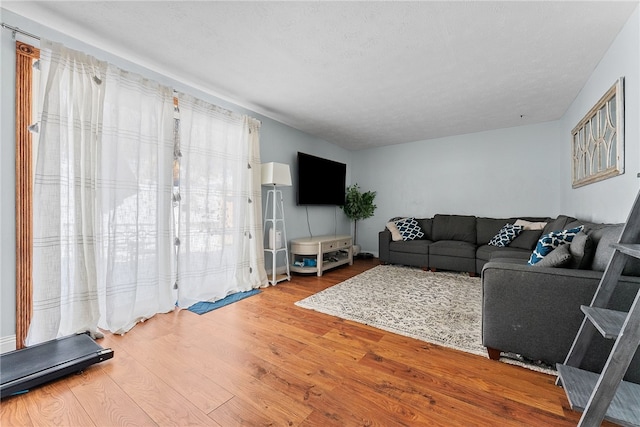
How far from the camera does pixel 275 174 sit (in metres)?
3.38

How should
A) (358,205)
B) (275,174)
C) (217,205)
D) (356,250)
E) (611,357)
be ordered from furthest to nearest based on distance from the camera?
(356,250) < (358,205) < (275,174) < (217,205) < (611,357)

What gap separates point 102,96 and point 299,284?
2.72m

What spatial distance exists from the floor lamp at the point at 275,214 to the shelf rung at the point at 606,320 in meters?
Answer: 2.84

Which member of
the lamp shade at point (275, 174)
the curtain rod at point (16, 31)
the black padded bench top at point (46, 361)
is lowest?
the black padded bench top at point (46, 361)

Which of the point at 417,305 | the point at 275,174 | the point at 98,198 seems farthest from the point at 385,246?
the point at 98,198

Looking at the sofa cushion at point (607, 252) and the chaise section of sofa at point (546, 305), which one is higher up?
the sofa cushion at point (607, 252)

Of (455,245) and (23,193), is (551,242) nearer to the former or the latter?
(455,245)

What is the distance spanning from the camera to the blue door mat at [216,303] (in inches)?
100

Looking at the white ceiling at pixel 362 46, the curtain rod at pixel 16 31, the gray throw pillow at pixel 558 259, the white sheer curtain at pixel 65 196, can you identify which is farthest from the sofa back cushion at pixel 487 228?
the curtain rod at pixel 16 31

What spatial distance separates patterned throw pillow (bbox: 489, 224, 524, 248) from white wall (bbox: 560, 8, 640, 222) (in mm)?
865

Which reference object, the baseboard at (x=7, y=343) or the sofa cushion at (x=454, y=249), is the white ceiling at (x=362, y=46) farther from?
the baseboard at (x=7, y=343)

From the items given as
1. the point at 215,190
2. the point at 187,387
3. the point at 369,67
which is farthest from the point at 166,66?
the point at 187,387

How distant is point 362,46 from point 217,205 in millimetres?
2105

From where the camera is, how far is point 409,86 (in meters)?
2.79
